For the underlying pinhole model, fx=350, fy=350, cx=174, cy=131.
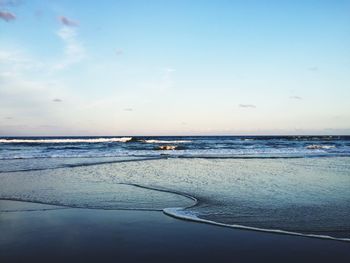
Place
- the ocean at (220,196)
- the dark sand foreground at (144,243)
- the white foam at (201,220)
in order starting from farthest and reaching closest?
the ocean at (220,196)
the white foam at (201,220)
the dark sand foreground at (144,243)

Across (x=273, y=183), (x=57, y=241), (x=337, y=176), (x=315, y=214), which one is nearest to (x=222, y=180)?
(x=273, y=183)

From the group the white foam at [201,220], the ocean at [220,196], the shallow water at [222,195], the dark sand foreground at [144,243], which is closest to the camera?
the dark sand foreground at [144,243]

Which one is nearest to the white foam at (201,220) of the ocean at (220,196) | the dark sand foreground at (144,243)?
the ocean at (220,196)

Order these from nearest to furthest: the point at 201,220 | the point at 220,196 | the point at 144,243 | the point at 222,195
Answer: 1. the point at 144,243
2. the point at 201,220
3. the point at 220,196
4. the point at 222,195

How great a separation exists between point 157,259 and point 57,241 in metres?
1.64

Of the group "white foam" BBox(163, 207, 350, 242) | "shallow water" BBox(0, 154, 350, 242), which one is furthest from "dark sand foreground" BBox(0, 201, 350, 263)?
"shallow water" BBox(0, 154, 350, 242)

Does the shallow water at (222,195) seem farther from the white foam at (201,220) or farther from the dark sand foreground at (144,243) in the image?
the dark sand foreground at (144,243)

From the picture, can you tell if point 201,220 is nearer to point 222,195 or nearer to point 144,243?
point 144,243

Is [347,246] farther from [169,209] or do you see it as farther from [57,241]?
[57,241]

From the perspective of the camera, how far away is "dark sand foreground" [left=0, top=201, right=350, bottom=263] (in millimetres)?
4465

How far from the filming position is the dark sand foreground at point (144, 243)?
14.6ft

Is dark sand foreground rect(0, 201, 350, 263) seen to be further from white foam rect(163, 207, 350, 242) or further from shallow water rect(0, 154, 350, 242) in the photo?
shallow water rect(0, 154, 350, 242)

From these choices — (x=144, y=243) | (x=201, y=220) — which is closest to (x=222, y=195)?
(x=201, y=220)

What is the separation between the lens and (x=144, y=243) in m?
5.02
